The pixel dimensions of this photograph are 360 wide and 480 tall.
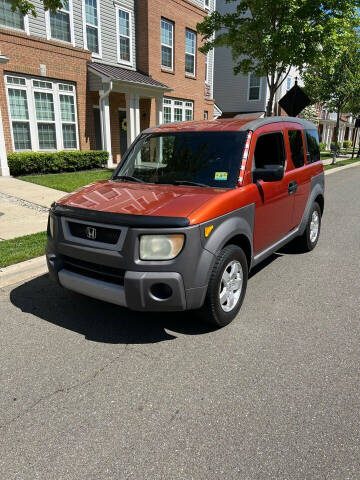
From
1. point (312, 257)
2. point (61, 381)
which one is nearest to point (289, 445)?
point (61, 381)

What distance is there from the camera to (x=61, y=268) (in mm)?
3621

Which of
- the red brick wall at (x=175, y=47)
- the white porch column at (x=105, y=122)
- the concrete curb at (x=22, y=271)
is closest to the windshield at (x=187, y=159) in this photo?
the concrete curb at (x=22, y=271)

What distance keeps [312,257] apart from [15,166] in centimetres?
1006

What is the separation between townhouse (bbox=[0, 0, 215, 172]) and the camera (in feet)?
42.5

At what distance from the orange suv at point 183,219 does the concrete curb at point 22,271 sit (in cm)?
139

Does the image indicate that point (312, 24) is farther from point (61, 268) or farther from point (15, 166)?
point (61, 268)

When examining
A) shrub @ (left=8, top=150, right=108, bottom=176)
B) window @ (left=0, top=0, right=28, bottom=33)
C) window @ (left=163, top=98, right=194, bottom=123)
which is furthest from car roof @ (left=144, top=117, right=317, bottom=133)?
window @ (left=163, top=98, right=194, bottom=123)

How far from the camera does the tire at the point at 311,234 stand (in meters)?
5.85

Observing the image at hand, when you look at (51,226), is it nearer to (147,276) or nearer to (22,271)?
(147,276)

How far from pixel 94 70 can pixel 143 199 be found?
13150 mm

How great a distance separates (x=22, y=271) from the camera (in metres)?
4.94

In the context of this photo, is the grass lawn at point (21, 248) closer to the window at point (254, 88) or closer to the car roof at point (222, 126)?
the car roof at point (222, 126)

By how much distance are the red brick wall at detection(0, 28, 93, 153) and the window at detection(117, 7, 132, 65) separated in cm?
255

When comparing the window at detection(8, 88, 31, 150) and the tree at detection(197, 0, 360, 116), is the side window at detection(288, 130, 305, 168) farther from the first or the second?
the window at detection(8, 88, 31, 150)
